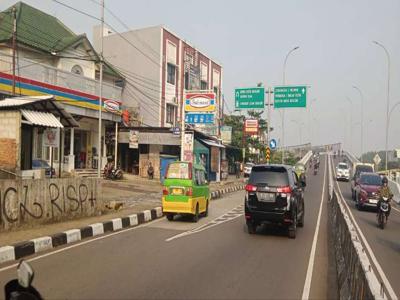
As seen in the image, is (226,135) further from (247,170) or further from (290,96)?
(290,96)

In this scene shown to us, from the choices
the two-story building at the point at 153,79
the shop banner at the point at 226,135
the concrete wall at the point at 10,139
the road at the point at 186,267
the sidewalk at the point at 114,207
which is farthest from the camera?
the shop banner at the point at 226,135

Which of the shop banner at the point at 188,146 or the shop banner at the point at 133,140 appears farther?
the shop banner at the point at 133,140

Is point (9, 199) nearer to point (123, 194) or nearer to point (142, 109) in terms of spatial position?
point (123, 194)

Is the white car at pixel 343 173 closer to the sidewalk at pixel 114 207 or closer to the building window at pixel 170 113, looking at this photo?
the building window at pixel 170 113

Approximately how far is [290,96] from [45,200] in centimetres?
2513

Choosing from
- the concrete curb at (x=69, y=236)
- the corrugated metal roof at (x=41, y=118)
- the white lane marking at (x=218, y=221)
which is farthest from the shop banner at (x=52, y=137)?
the white lane marking at (x=218, y=221)

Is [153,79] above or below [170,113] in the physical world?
above

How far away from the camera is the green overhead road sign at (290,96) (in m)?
32.4

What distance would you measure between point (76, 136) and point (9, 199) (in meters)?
21.2

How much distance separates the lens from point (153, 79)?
36219mm

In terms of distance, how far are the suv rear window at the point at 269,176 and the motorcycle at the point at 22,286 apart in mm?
9393

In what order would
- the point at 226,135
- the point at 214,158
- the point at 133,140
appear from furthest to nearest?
the point at 226,135 < the point at 214,158 < the point at 133,140

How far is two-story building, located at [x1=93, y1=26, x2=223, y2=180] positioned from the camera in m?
33.9

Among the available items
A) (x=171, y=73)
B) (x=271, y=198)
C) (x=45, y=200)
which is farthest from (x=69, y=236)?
(x=171, y=73)
